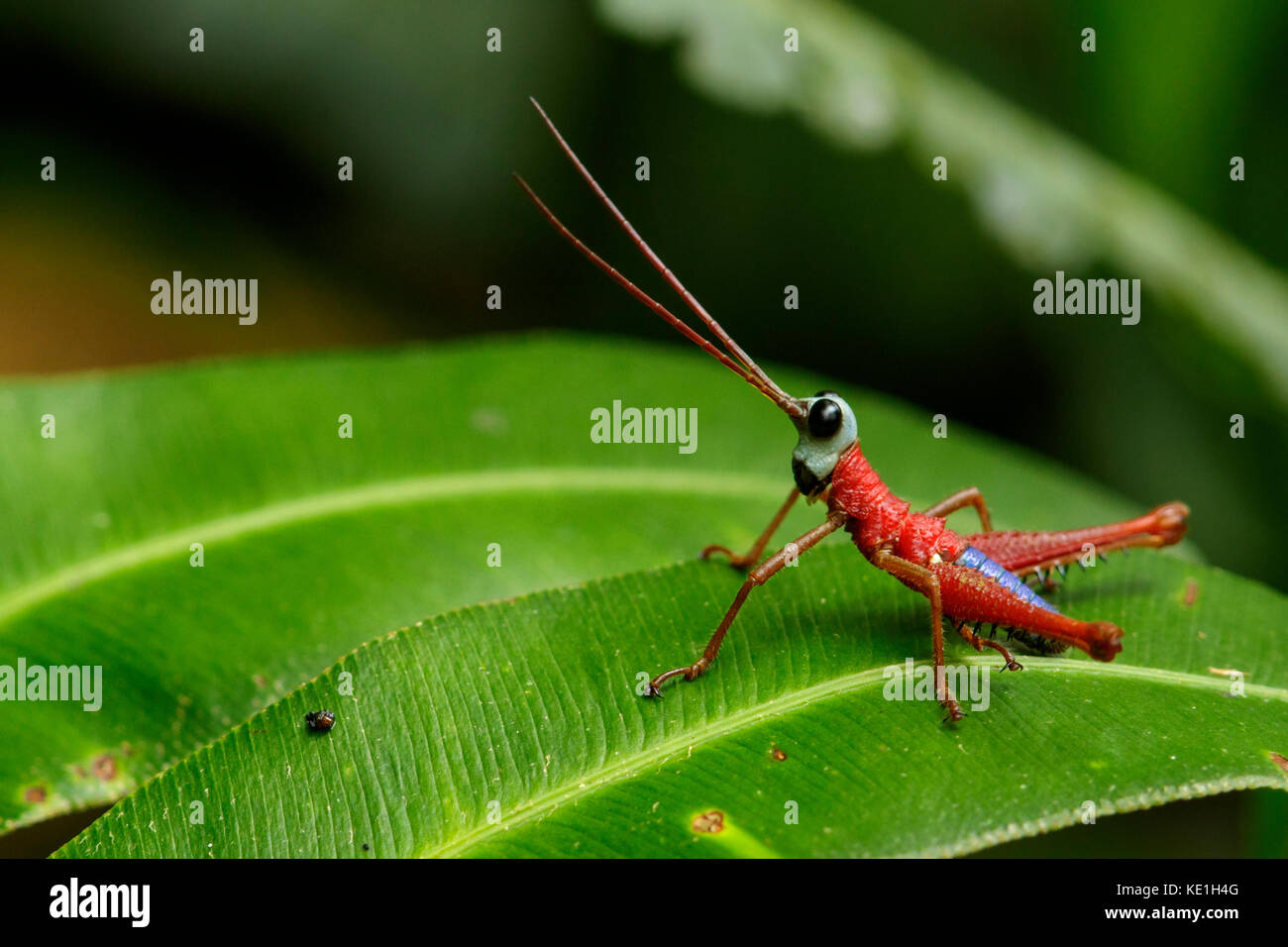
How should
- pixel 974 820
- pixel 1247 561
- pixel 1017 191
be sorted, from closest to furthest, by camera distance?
pixel 974 820 < pixel 1017 191 < pixel 1247 561

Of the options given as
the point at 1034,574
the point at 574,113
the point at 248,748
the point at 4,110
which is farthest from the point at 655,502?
the point at 4,110

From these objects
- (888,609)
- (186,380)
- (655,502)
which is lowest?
(888,609)

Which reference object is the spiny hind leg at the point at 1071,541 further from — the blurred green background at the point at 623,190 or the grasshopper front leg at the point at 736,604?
the blurred green background at the point at 623,190

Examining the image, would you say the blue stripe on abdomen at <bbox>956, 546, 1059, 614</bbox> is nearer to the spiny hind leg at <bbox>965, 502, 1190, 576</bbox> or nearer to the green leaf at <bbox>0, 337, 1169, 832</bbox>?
the spiny hind leg at <bbox>965, 502, 1190, 576</bbox>

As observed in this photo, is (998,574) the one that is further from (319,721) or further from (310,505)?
(310,505)

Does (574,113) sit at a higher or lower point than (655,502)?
higher

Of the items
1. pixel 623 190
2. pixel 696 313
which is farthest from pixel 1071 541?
pixel 623 190

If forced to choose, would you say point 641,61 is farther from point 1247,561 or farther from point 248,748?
point 248,748
